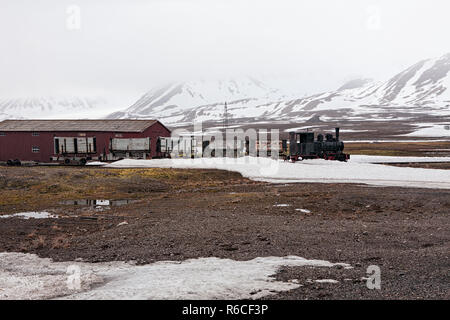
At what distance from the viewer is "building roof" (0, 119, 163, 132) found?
166 ft

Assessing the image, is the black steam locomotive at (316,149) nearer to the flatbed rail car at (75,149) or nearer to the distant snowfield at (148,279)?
the flatbed rail car at (75,149)

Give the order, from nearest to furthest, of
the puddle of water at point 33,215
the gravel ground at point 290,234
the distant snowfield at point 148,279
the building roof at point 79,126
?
the distant snowfield at point 148,279, the gravel ground at point 290,234, the puddle of water at point 33,215, the building roof at point 79,126

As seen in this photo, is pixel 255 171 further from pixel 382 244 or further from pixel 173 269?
pixel 173 269

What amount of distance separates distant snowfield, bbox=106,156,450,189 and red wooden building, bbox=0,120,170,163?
174 inches

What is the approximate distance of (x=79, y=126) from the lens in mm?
51438

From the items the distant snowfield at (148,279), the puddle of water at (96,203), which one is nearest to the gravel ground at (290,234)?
the distant snowfield at (148,279)

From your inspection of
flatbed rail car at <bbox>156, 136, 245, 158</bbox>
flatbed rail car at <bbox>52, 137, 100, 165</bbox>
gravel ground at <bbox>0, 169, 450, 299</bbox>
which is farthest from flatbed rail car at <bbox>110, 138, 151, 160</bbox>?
gravel ground at <bbox>0, 169, 450, 299</bbox>

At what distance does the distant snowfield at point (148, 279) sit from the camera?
965 centimetres

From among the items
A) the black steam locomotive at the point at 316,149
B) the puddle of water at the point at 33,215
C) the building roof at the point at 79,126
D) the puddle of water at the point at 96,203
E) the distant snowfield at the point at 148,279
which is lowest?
the puddle of water at the point at 96,203

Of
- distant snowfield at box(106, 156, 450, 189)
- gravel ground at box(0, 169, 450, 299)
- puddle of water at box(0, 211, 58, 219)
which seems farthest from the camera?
distant snowfield at box(106, 156, 450, 189)

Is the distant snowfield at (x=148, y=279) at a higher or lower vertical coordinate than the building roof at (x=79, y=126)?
lower

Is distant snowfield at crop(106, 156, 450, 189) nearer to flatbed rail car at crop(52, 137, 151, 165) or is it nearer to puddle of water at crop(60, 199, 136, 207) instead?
flatbed rail car at crop(52, 137, 151, 165)
